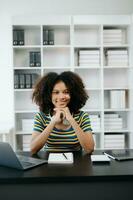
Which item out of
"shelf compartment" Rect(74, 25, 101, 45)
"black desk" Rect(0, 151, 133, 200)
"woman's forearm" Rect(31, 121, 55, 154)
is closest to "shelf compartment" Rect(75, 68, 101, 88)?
"shelf compartment" Rect(74, 25, 101, 45)

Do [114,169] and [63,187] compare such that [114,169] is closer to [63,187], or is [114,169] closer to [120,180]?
[120,180]

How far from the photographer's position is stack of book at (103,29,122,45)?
150 inches

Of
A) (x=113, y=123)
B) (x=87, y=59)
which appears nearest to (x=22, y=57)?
(x=87, y=59)

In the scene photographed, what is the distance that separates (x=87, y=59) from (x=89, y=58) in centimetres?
3

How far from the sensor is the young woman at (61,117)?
197 cm

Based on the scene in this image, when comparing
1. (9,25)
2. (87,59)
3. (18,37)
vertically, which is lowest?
(87,59)

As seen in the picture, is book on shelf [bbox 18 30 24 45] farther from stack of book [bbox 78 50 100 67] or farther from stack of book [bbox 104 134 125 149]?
stack of book [bbox 104 134 125 149]

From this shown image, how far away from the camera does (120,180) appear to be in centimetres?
126

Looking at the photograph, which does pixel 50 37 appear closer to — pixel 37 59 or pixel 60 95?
pixel 37 59

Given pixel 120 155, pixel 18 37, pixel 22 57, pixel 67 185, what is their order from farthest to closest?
1. pixel 22 57
2. pixel 18 37
3. pixel 120 155
4. pixel 67 185

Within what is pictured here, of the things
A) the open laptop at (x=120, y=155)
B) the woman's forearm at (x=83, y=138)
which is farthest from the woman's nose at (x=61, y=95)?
the open laptop at (x=120, y=155)

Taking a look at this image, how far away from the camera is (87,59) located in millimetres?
3799
